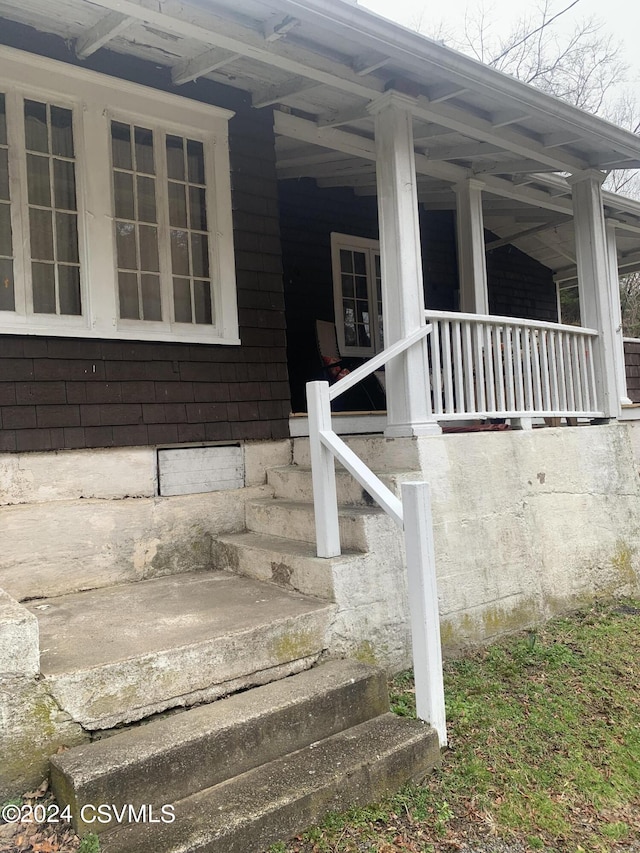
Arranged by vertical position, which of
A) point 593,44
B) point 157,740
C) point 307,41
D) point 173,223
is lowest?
point 157,740

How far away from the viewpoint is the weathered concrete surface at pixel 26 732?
7.56 feet

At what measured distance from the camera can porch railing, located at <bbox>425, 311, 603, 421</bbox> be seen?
4391mm

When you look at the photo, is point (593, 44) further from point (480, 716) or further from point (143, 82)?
point (480, 716)

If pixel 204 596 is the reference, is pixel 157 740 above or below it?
below

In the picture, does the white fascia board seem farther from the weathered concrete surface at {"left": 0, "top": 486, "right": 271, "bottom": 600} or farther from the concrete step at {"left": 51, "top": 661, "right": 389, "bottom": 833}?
the concrete step at {"left": 51, "top": 661, "right": 389, "bottom": 833}

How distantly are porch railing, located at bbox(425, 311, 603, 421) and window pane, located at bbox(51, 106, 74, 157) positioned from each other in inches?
96.8

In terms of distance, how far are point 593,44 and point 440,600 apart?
67.3 feet

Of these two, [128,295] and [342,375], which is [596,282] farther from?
[128,295]

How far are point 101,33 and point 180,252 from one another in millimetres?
1327

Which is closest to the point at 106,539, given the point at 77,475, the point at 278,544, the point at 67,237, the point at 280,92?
the point at 77,475

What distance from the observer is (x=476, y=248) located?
6500 mm

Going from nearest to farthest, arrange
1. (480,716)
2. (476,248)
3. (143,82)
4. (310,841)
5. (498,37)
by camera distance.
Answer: (310,841) → (480,716) → (143,82) → (476,248) → (498,37)

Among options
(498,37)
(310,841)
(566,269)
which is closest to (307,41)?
(310,841)

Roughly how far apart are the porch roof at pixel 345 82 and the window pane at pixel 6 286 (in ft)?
→ 4.41
